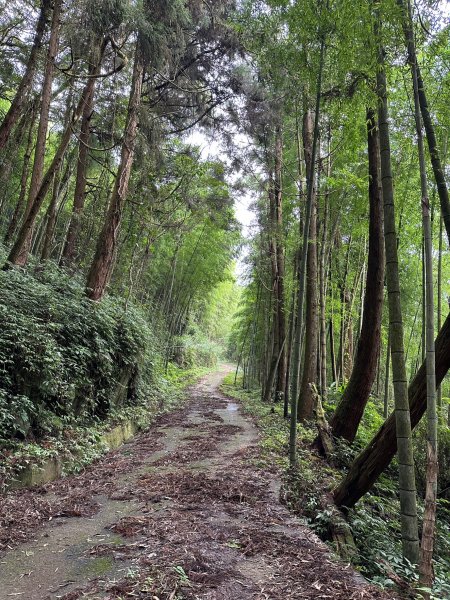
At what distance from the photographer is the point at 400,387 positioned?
2594 mm

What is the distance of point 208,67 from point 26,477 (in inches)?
324

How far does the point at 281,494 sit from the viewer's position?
386 centimetres

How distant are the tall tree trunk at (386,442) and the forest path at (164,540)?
2.05 ft

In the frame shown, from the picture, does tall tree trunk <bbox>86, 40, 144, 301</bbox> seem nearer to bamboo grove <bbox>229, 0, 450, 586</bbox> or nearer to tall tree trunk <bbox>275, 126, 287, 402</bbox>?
bamboo grove <bbox>229, 0, 450, 586</bbox>

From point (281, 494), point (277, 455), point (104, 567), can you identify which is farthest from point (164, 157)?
point (104, 567)

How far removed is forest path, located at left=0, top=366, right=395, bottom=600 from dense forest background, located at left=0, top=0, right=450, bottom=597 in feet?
1.57

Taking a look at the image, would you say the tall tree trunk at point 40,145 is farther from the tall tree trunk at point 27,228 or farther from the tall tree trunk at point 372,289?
the tall tree trunk at point 372,289

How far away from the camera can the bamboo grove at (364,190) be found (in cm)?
270

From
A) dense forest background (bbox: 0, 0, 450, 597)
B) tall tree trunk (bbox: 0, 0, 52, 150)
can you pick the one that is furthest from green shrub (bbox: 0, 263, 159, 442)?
tall tree trunk (bbox: 0, 0, 52, 150)

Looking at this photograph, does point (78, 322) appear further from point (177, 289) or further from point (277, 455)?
point (177, 289)

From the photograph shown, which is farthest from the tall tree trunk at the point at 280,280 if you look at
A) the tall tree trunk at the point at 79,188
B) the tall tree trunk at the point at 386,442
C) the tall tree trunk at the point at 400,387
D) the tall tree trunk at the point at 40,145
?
the tall tree trunk at the point at 400,387

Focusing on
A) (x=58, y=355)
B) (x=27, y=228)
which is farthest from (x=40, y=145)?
(x=58, y=355)

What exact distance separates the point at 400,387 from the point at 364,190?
18.7 feet

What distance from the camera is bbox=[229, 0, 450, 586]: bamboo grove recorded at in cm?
270
